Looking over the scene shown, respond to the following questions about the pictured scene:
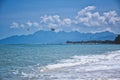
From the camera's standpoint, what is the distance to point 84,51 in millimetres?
13820

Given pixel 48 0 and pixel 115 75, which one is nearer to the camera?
pixel 115 75

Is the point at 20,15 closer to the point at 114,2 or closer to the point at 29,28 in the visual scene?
the point at 29,28

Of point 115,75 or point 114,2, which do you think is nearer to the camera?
point 115,75

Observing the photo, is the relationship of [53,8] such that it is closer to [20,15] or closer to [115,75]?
[20,15]

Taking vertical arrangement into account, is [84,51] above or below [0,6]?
below

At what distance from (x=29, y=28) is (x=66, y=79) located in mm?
1542

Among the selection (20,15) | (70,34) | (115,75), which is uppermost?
(20,15)

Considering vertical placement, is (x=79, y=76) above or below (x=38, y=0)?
below

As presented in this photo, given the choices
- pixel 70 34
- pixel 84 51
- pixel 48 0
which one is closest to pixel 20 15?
pixel 48 0

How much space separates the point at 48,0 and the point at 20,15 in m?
0.75

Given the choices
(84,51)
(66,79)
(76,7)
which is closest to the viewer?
(66,79)

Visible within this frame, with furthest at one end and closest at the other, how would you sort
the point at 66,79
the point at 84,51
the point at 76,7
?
the point at 84,51
the point at 76,7
the point at 66,79

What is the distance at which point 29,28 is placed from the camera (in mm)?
5762


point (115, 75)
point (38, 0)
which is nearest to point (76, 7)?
point (38, 0)
